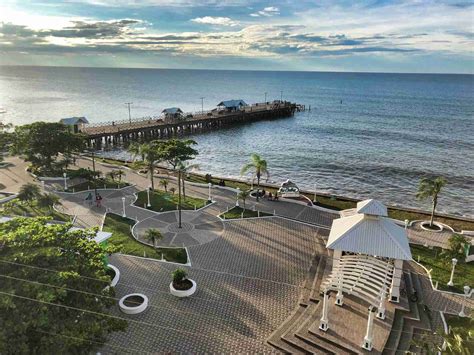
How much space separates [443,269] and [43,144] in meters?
39.2

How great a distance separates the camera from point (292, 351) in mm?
17391

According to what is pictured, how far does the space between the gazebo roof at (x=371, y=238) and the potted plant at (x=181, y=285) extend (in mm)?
8011

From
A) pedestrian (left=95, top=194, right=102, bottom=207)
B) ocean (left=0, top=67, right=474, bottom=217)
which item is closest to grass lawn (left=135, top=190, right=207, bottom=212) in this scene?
pedestrian (left=95, top=194, right=102, bottom=207)

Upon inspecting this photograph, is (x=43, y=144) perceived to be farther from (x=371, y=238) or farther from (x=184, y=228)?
(x=371, y=238)

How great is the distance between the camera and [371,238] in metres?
21.2

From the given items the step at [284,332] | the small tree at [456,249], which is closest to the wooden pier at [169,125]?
the step at [284,332]

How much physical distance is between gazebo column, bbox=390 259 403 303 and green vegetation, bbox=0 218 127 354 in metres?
14.0

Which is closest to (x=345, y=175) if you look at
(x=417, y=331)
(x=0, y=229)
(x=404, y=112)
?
(x=417, y=331)

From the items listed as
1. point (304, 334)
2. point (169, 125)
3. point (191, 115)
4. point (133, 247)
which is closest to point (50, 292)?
point (304, 334)

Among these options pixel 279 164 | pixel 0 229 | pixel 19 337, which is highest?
pixel 0 229

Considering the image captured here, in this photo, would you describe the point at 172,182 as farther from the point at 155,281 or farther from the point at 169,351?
the point at 169,351

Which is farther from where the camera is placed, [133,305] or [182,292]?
[182,292]

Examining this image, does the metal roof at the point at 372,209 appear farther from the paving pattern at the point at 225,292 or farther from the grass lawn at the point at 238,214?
the grass lawn at the point at 238,214

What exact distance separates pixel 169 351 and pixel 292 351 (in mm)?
5510
